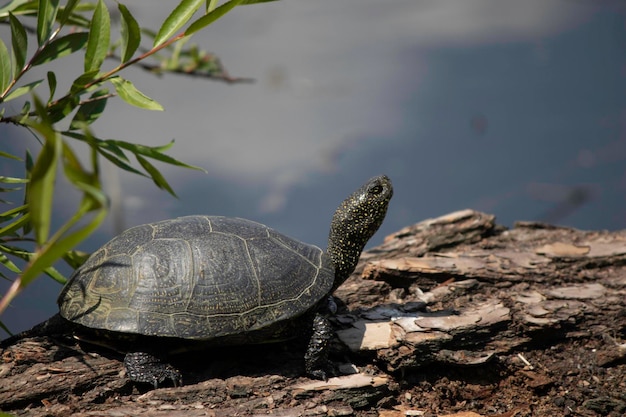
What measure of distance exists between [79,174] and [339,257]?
63.8 inches

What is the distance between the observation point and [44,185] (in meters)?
0.99

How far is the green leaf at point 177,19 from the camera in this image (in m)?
1.72

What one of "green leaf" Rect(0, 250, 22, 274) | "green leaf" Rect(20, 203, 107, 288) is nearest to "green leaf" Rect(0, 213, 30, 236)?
"green leaf" Rect(0, 250, 22, 274)

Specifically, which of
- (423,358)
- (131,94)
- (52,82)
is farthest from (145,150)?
(423,358)

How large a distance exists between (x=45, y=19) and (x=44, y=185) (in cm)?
106

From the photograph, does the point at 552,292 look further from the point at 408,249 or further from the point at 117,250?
the point at 117,250

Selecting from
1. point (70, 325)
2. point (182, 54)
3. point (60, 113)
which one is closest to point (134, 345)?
point (70, 325)

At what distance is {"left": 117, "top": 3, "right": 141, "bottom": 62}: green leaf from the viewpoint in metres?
1.69

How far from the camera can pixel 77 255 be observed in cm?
250

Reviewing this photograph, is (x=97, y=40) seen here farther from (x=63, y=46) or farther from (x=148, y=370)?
(x=148, y=370)

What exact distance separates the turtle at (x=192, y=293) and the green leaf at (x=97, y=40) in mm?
720

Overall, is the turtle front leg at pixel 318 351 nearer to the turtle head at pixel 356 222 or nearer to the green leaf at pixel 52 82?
the turtle head at pixel 356 222

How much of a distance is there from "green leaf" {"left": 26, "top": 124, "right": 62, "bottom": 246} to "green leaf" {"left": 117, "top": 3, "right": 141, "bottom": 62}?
824 millimetres

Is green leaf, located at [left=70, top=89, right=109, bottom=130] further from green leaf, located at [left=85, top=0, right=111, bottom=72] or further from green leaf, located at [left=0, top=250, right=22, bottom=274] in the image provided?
green leaf, located at [left=0, top=250, right=22, bottom=274]
